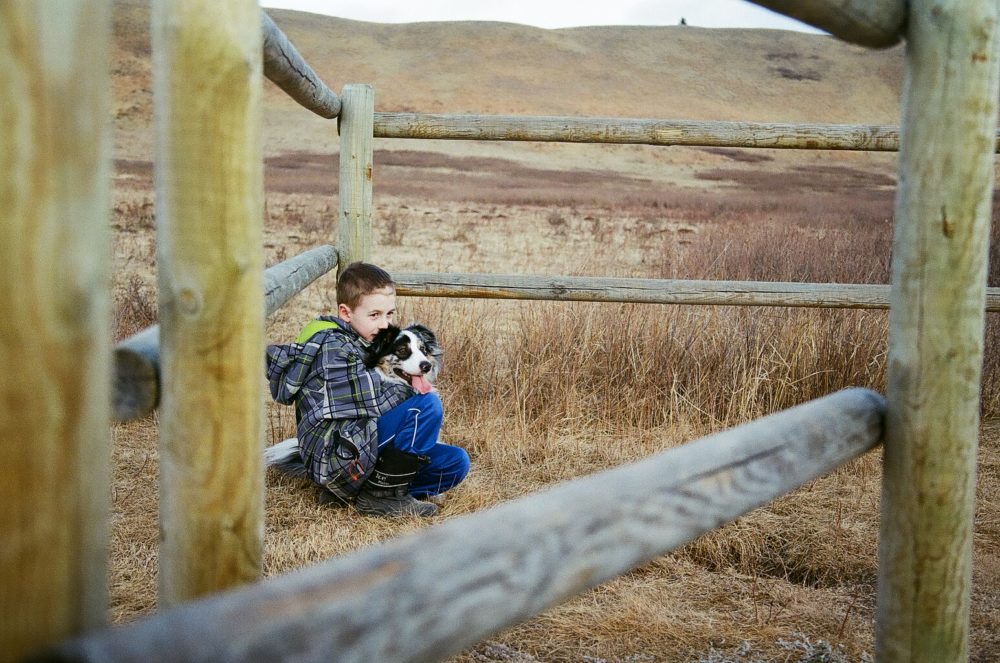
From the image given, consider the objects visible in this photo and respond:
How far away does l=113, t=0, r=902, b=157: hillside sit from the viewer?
119 feet

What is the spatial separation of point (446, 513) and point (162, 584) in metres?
2.01

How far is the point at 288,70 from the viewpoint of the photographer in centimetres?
213

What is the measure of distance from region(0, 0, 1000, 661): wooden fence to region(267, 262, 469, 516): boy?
5.07ft

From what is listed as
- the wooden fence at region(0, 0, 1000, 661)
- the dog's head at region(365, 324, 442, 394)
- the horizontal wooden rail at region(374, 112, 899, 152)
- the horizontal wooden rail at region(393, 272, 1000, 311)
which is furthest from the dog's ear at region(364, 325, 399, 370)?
the wooden fence at region(0, 0, 1000, 661)

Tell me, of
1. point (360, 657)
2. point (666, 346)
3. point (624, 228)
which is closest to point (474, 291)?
point (666, 346)

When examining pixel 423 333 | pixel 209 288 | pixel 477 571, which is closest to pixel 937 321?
pixel 477 571

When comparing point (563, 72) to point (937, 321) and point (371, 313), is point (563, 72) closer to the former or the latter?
point (371, 313)

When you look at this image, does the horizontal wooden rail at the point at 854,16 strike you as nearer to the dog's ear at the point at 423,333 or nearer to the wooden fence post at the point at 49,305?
the wooden fence post at the point at 49,305

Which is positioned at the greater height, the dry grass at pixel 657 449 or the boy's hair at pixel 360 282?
the boy's hair at pixel 360 282

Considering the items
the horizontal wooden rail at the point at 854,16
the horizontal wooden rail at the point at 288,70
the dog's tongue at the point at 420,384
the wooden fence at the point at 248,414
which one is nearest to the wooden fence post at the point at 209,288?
the wooden fence at the point at 248,414

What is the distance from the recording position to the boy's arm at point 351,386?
103 inches

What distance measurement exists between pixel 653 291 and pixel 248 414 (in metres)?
2.42

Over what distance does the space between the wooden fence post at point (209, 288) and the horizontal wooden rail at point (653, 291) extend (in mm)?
2268

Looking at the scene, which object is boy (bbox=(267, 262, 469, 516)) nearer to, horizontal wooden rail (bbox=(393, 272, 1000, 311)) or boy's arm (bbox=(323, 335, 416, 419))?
boy's arm (bbox=(323, 335, 416, 419))
